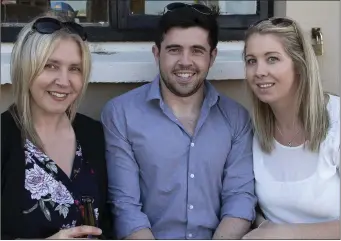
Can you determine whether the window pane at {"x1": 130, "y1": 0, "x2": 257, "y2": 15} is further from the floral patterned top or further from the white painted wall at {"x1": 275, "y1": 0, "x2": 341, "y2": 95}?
the floral patterned top

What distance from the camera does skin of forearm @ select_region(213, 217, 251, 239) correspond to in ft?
8.46

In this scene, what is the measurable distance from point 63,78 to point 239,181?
86 centimetres

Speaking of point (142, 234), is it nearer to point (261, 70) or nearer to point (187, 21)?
point (261, 70)

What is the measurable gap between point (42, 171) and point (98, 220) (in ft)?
1.07

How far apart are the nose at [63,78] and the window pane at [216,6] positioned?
3.28 ft

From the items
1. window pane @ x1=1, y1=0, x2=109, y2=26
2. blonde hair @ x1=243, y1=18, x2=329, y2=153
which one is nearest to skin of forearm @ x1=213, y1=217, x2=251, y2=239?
blonde hair @ x1=243, y1=18, x2=329, y2=153

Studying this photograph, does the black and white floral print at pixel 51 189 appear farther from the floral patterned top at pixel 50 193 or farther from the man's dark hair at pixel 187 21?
the man's dark hair at pixel 187 21

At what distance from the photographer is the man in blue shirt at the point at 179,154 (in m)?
2.60

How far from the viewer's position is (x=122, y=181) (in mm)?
2584

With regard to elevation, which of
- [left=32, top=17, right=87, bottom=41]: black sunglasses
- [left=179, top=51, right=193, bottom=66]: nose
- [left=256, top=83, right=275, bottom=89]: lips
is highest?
[left=32, top=17, right=87, bottom=41]: black sunglasses

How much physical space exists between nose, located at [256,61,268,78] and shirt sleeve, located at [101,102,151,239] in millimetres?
600

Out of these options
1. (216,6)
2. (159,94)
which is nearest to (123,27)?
(216,6)

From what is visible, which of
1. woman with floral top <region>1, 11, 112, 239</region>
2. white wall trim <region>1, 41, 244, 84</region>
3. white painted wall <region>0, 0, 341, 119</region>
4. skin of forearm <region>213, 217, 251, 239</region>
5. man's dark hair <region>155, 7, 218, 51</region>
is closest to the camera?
woman with floral top <region>1, 11, 112, 239</region>

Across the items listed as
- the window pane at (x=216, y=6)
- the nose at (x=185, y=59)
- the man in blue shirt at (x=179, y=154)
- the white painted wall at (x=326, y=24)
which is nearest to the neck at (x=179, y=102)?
the man in blue shirt at (x=179, y=154)
